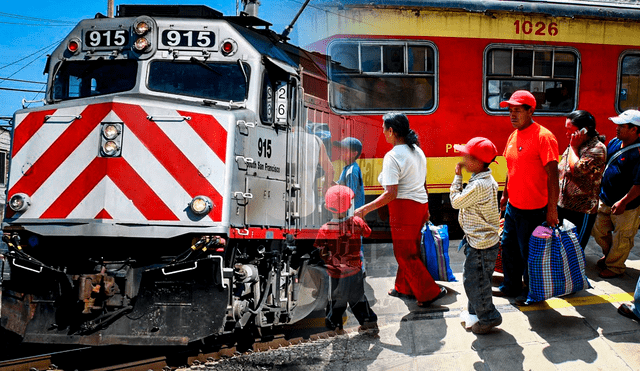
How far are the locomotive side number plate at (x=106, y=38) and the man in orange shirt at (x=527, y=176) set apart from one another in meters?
3.66

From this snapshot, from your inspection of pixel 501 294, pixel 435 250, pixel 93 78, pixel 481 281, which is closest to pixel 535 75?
pixel 435 250

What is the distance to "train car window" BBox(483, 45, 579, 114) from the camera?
7.89 metres

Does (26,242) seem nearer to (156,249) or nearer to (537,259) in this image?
(156,249)

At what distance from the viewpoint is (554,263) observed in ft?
15.8

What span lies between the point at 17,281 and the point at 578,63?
7.65m

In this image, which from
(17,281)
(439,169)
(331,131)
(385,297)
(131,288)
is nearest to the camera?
(131,288)

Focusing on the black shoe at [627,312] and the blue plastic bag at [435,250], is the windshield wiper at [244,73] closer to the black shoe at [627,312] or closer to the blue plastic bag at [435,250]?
the blue plastic bag at [435,250]

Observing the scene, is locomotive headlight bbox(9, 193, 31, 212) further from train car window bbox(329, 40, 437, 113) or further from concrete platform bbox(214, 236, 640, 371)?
train car window bbox(329, 40, 437, 113)

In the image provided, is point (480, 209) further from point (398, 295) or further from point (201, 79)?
point (201, 79)

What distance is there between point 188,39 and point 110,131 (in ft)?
4.12

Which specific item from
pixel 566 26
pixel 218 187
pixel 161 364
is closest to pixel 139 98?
pixel 218 187

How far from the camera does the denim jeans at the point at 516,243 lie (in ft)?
16.3

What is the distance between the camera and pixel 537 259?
4.82 meters

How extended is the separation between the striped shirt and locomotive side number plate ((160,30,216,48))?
2779mm
